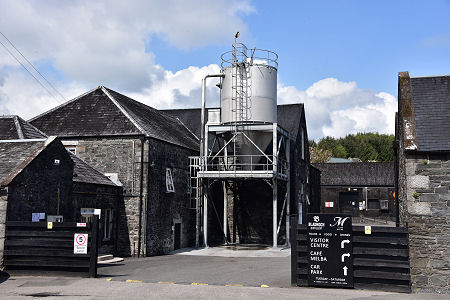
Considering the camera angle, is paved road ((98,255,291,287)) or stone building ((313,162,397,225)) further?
stone building ((313,162,397,225))

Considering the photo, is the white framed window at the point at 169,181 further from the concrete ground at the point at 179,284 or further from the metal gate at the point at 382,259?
the metal gate at the point at 382,259

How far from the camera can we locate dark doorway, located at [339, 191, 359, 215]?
52.4m

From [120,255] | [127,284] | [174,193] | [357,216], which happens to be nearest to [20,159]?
[127,284]

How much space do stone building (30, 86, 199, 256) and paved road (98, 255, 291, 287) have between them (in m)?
2.10

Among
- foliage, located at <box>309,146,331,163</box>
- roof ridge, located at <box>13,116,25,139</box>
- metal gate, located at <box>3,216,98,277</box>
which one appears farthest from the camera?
foliage, located at <box>309,146,331,163</box>

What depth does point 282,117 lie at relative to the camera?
105 feet

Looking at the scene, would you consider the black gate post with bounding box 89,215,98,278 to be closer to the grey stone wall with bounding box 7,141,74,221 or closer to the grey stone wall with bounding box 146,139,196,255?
the grey stone wall with bounding box 7,141,74,221

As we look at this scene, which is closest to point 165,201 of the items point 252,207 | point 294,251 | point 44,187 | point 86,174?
point 86,174

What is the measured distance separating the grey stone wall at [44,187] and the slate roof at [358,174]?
1576 inches

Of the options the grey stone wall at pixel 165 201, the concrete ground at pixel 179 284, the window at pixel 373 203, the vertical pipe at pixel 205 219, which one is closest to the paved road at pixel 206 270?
the concrete ground at pixel 179 284

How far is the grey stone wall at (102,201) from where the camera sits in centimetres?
1923

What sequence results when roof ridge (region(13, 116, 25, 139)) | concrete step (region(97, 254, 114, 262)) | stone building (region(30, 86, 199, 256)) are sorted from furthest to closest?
stone building (region(30, 86, 199, 256))
roof ridge (region(13, 116, 25, 139))
concrete step (region(97, 254, 114, 262))

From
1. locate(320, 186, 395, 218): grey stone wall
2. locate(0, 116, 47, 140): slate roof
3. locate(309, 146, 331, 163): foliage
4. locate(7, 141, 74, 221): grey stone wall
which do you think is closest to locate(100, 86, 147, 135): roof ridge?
locate(0, 116, 47, 140): slate roof

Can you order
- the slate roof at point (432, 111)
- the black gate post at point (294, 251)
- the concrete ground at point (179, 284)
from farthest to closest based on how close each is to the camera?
the slate roof at point (432, 111)
the black gate post at point (294, 251)
the concrete ground at point (179, 284)
